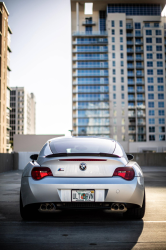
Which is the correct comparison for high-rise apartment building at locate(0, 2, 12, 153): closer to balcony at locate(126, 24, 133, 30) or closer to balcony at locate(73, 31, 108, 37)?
balcony at locate(73, 31, 108, 37)

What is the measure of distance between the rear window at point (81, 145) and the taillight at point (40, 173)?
39cm

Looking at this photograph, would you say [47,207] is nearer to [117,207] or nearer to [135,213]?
[117,207]

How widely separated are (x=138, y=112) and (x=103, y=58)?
1865cm

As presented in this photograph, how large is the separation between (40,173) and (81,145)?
949 millimetres

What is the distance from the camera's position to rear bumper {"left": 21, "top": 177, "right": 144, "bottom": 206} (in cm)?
416

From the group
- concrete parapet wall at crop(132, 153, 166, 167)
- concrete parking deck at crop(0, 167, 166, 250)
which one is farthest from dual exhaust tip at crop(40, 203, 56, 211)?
concrete parapet wall at crop(132, 153, 166, 167)

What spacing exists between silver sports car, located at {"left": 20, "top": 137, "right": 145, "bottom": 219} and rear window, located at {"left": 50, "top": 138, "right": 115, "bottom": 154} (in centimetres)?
20

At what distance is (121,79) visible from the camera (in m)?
87.0

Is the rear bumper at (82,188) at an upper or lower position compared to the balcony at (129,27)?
lower

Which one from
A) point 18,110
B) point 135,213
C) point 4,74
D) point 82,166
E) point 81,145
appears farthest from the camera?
point 18,110

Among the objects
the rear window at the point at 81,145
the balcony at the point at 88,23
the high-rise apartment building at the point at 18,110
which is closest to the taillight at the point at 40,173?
the rear window at the point at 81,145

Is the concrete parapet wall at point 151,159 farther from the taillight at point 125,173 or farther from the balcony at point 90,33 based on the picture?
the balcony at point 90,33

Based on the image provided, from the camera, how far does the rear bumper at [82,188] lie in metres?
4.16

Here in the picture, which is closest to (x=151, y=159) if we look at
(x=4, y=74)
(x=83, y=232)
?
(x=4, y=74)
